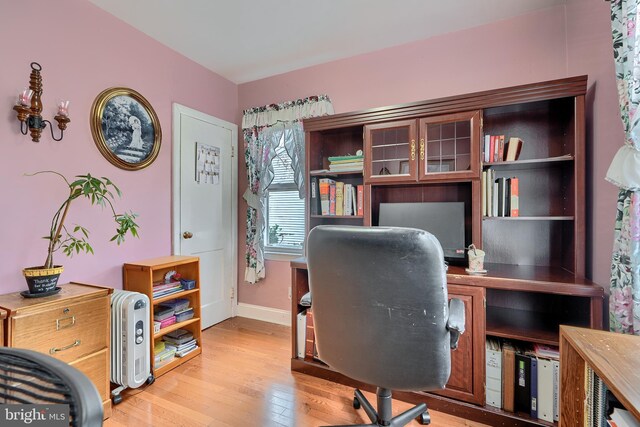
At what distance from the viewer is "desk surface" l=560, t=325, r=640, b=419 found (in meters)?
0.72

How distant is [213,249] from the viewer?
297cm

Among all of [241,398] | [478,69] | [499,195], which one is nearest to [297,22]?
[478,69]

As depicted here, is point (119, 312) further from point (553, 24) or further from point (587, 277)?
point (553, 24)

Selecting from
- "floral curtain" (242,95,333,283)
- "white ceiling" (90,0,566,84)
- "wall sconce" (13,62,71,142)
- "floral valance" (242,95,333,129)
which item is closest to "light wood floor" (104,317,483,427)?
"floral curtain" (242,95,333,283)

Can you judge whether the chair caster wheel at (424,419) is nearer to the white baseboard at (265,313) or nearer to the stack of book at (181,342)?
the white baseboard at (265,313)

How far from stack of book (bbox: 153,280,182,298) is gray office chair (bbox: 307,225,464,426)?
149cm

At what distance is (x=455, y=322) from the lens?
3.71 feet

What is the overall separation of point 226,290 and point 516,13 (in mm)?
3425

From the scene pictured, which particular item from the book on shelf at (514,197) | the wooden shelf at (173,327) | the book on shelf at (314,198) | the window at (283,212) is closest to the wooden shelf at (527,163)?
the book on shelf at (514,197)

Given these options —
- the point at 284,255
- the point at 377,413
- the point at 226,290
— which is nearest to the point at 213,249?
the point at 226,290

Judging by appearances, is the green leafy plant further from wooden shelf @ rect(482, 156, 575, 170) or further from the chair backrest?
wooden shelf @ rect(482, 156, 575, 170)

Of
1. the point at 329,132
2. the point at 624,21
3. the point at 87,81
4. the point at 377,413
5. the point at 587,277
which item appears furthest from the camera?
the point at 329,132

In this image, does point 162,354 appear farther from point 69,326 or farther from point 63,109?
point 63,109

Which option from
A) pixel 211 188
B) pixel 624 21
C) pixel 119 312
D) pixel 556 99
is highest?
pixel 624 21
